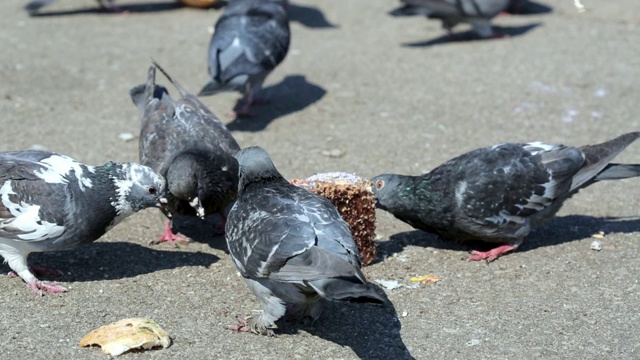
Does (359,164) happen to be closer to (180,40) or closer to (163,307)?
(163,307)

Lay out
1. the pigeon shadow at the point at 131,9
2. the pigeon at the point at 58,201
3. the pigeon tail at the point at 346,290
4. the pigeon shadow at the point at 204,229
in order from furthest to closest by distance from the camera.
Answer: the pigeon shadow at the point at 131,9
the pigeon shadow at the point at 204,229
the pigeon at the point at 58,201
the pigeon tail at the point at 346,290

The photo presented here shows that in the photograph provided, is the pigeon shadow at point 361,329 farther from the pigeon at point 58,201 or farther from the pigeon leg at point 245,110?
the pigeon leg at point 245,110

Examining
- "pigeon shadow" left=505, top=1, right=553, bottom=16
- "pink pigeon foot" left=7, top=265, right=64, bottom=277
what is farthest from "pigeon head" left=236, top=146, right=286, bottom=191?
"pigeon shadow" left=505, top=1, right=553, bottom=16

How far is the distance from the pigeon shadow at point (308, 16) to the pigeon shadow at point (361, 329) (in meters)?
6.80

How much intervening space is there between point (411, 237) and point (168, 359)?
2.28 metres

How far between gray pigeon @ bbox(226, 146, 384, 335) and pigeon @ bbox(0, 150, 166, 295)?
781 millimetres

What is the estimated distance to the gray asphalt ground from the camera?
470 centimetres

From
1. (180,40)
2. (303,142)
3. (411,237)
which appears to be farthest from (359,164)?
(180,40)

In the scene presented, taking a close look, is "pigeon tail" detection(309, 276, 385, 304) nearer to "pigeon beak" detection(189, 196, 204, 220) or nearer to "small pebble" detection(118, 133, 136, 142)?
"pigeon beak" detection(189, 196, 204, 220)

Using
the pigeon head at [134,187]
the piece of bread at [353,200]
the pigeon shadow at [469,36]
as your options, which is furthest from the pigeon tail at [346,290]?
the pigeon shadow at [469,36]

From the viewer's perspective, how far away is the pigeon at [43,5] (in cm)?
1126

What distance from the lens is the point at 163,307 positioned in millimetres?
4973

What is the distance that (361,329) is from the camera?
477 cm

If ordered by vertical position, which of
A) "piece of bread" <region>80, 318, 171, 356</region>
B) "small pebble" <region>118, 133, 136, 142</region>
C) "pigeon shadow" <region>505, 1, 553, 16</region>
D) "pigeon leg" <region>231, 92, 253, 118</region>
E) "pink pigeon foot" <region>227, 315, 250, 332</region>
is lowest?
"pigeon shadow" <region>505, 1, 553, 16</region>
